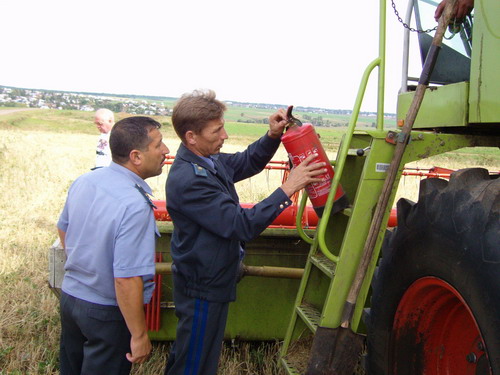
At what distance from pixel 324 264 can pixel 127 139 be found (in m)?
1.23

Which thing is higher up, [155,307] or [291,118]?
[291,118]

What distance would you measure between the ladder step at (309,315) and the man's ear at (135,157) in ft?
4.01

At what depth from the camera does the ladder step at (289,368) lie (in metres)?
2.82

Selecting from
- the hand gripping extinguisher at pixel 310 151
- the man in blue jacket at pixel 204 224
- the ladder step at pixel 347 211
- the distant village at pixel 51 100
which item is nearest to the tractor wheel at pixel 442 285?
the ladder step at pixel 347 211

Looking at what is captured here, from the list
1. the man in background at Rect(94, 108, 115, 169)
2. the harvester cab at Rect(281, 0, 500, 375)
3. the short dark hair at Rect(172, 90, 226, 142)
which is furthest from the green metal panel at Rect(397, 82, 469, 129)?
the man in background at Rect(94, 108, 115, 169)

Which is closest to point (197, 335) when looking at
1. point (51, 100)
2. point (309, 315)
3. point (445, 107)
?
point (309, 315)

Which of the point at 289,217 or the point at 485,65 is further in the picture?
the point at 289,217

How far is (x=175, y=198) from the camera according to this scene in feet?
8.54

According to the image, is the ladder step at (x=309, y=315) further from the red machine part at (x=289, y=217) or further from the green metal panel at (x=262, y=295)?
the red machine part at (x=289, y=217)

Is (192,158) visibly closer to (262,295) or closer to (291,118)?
(291,118)

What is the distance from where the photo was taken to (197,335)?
8.70 feet

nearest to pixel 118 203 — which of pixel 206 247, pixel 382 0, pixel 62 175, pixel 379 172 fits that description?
pixel 206 247

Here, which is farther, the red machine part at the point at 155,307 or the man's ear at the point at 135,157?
the red machine part at the point at 155,307

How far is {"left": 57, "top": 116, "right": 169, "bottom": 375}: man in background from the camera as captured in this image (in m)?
2.24
